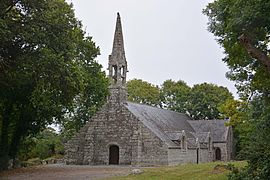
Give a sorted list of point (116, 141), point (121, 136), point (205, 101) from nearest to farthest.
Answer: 1. point (121, 136)
2. point (116, 141)
3. point (205, 101)

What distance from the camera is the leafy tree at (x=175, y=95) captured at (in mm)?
66188

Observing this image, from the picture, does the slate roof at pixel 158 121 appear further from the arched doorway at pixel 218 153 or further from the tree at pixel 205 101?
the tree at pixel 205 101

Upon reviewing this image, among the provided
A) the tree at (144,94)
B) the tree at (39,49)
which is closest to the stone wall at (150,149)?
the tree at (39,49)

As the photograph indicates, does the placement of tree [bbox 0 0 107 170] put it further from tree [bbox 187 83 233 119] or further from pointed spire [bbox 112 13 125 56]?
tree [bbox 187 83 233 119]

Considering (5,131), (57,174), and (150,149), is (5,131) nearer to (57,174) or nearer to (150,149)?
(57,174)

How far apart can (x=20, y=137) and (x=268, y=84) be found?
21.7m

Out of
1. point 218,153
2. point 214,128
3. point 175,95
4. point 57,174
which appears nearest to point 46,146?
point 218,153

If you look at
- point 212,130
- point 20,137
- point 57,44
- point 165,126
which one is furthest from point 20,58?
point 212,130

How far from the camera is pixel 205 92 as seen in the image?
6544cm

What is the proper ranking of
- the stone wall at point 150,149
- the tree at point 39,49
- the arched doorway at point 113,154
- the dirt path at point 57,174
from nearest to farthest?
the tree at point 39,49 → the dirt path at point 57,174 → the stone wall at point 150,149 → the arched doorway at point 113,154

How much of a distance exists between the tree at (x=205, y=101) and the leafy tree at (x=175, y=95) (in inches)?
44.7

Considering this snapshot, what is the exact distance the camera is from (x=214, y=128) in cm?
5547

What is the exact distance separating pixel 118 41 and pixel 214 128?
2289 centimetres

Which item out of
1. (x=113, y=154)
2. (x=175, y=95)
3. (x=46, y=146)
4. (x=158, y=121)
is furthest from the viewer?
(x=175, y=95)
